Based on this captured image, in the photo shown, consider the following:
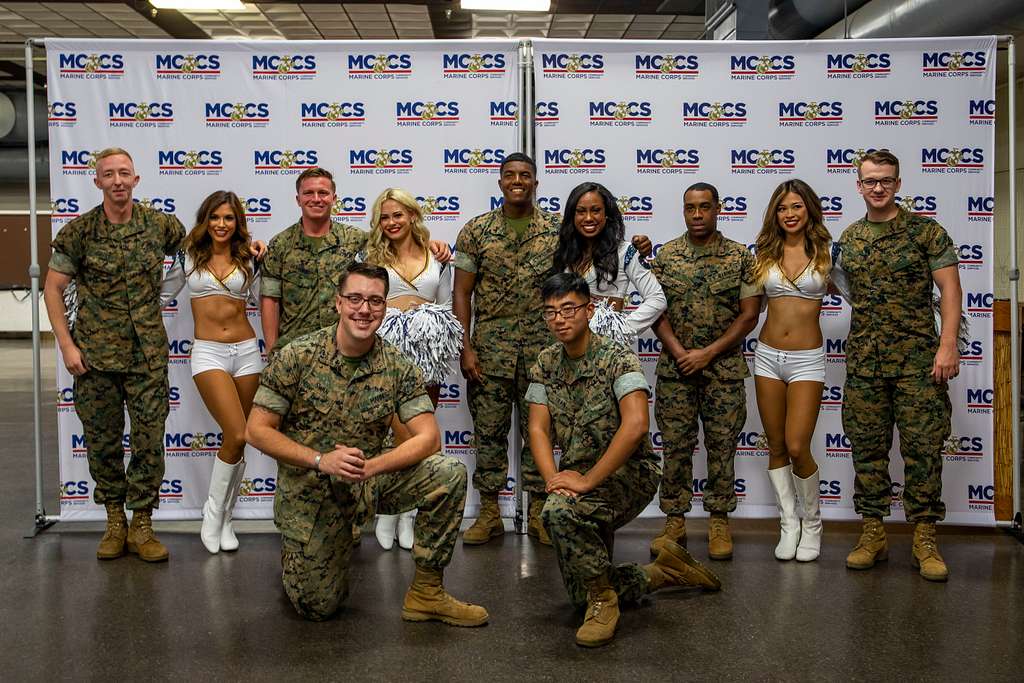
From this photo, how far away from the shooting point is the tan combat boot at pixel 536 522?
4652mm

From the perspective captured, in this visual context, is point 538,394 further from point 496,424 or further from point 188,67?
point 188,67

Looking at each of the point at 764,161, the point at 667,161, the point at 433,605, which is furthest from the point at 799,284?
the point at 433,605

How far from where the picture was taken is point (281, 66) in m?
4.97

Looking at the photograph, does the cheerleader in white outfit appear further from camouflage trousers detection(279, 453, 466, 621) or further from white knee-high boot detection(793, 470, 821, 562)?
camouflage trousers detection(279, 453, 466, 621)

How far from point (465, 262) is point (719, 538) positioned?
170 cm

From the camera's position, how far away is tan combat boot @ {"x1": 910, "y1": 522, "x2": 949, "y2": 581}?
410 centimetres

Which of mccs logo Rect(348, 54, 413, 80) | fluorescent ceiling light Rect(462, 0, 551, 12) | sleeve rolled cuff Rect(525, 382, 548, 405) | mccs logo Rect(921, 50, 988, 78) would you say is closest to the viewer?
sleeve rolled cuff Rect(525, 382, 548, 405)

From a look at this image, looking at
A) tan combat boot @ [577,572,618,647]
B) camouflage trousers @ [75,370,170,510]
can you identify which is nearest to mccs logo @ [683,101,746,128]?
tan combat boot @ [577,572,618,647]

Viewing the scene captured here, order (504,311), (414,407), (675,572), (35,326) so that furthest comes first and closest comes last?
(35,326) < (504,311) < (675,572) < (414,407)

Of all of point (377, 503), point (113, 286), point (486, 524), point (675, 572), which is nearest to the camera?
point (377, 503)

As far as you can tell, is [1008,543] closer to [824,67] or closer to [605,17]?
[824,67]

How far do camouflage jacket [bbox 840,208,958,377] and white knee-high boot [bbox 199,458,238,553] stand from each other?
2.83 meters

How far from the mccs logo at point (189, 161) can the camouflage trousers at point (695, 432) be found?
245 centimetres

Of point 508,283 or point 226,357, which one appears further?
point 508,283
